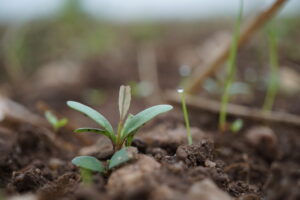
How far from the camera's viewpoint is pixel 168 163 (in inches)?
33.1

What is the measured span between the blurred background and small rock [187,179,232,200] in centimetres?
105

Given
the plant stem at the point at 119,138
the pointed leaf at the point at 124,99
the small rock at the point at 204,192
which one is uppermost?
the pointed leaf at the point at 124,99

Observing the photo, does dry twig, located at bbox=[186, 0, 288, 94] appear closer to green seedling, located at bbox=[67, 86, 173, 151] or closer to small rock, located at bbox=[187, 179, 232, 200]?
green seedling, located at bbox=[67, 86, 173, 151]

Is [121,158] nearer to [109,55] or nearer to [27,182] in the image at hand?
[27,182]

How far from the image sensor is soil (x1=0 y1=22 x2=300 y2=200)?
72cm

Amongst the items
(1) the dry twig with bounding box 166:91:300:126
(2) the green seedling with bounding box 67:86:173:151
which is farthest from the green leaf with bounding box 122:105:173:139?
(1) the dry twig with bounding box 166:91:300:126

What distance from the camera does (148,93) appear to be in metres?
2.16

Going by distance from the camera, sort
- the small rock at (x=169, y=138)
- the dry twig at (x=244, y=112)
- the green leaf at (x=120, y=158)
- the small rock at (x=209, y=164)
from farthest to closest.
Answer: the dry twig at (x=244, y=112) < the small rock at (x=169, y=138) < the small rock at (x=209, y=164) < the green leaf at (x=120, y=158)

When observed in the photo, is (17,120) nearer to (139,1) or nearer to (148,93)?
(148,93)

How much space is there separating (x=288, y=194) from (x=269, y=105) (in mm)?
1002

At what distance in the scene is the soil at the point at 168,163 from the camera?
724mm

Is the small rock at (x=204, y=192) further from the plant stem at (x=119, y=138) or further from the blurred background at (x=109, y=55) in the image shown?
the blurred background at (x=109, y=55)

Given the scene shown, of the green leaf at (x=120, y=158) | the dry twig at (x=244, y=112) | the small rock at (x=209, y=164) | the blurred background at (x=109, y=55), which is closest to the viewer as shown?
the green leaf at (x=120, y=158)

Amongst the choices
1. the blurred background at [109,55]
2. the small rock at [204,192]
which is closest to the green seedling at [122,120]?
the small rock at [204,192]
